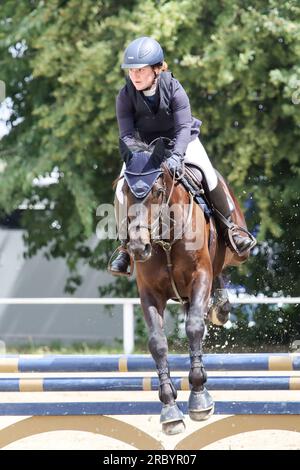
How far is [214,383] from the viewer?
18.1 feet

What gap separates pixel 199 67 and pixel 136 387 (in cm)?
631

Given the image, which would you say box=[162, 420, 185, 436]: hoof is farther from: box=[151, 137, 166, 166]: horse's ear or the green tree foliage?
the green tree foliage

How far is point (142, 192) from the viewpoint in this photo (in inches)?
199

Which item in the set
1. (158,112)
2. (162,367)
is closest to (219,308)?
(162,367)

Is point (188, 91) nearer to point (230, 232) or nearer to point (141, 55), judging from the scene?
point (230, 232)

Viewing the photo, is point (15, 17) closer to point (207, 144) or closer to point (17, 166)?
point (17, 166)

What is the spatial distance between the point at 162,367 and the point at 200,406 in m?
0.31

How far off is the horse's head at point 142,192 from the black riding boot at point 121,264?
78cm

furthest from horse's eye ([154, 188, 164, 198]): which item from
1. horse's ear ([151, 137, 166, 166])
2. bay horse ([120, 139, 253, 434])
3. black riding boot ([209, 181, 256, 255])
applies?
black riding boot ([209, 181, 256, 255])

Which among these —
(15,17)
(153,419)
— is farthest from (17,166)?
(153,419)

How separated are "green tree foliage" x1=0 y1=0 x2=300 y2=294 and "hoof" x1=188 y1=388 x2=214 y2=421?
5.55m

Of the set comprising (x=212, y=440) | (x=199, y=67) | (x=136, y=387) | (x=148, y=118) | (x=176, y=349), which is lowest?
(x=176, y=349)

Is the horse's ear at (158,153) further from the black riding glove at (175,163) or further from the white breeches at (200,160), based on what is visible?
the white breeches at (200,160)
